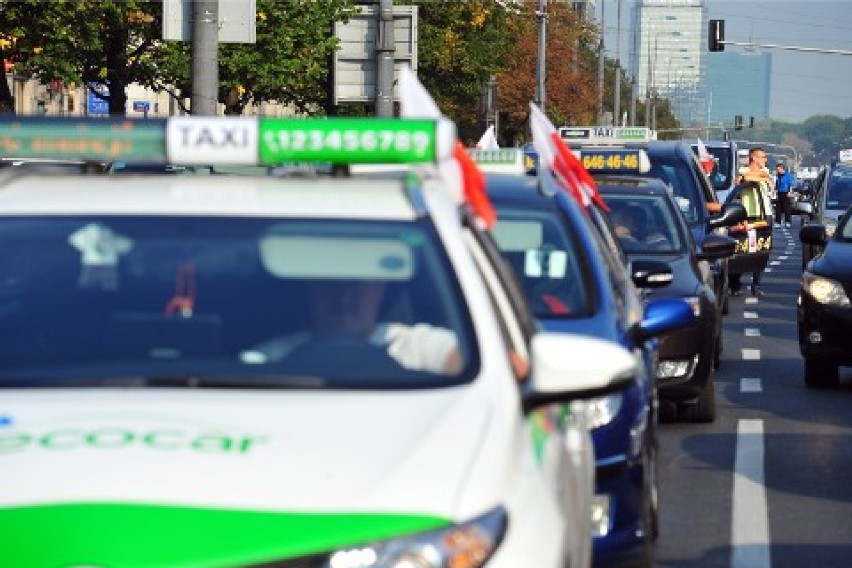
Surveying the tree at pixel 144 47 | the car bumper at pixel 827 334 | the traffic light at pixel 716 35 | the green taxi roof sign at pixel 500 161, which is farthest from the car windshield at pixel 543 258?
the traffic light at pixel 716 35

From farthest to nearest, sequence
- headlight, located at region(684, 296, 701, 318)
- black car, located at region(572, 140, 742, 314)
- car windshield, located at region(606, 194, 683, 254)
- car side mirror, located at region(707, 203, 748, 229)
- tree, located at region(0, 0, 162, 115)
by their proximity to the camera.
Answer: tree, located at region(0, 0, 162, 115) < black car, located at region(572, 140, 742, 314) < car side mirror, located at region(707, 203, 748, 229) < car windshield, located at region(606, 194, 683, 254) < headlight, located at region(684, 296, 701, 318)

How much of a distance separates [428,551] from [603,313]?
497 centimetres

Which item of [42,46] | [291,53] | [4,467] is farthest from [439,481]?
[291,53]

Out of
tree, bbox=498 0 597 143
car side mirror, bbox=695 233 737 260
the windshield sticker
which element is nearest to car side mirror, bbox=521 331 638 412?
the windshield sticker

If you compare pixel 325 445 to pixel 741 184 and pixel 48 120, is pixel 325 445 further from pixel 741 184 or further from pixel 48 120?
pixel 741 184

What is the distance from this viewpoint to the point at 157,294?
5.75 meters

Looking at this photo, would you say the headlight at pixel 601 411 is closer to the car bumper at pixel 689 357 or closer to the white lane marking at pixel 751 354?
the car bumper at pixel 689 357

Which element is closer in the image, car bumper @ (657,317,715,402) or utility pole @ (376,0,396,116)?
car bumper @ (657,317,715,402)

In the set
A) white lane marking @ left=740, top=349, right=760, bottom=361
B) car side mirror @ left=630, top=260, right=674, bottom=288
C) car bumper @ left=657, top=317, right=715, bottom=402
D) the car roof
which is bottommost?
white lane marking @ left=740, top=349, right=760, bottom=361

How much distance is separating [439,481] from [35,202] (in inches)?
66.5

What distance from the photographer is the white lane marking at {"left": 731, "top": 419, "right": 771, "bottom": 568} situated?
31.4ft

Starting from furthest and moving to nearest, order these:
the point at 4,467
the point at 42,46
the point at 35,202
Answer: the point at 42,46 → the point at 35,202 → the point at 4,467

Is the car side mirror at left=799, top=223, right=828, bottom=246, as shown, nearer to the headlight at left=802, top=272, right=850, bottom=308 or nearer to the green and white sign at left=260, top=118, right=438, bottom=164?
the headlight at left=802, top=272, right=850, bottom=308

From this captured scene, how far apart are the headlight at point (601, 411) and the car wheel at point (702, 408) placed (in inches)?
227
